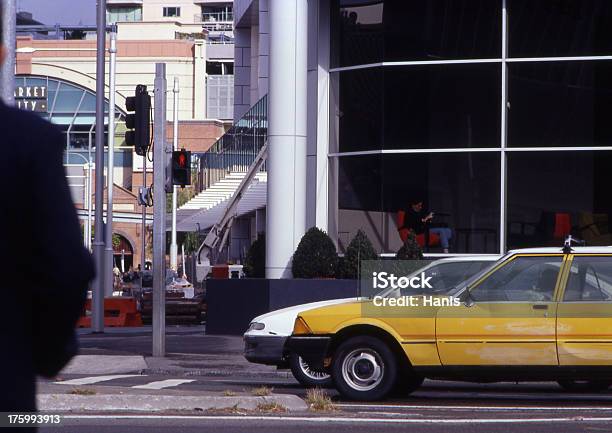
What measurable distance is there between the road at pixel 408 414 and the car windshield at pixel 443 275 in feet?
3.41

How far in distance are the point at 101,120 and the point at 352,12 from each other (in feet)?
18.9

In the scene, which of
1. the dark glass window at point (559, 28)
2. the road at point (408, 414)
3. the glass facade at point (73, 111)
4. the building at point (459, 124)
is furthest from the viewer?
the glass facade at point (73, 111)

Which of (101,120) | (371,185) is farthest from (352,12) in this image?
(101,120)

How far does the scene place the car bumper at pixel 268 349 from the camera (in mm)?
13648

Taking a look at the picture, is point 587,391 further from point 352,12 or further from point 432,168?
point 352,12

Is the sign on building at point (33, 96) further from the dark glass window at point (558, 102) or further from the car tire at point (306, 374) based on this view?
the car tire at point (306, 374)

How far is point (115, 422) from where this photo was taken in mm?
10016

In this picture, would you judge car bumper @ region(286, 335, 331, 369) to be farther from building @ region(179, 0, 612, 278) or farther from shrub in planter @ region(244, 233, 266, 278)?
shrub in planter @ region(244, 233, 266, 278)

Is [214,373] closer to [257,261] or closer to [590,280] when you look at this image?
[590,280]

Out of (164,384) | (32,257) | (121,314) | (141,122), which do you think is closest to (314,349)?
(164,384)

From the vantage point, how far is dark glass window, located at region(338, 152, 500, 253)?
75.3ft

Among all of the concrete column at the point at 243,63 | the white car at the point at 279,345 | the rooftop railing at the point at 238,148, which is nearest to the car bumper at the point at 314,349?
the white car at the point at 279,345

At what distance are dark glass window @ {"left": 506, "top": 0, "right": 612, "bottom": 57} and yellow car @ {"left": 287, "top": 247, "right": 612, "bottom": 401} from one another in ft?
37.1

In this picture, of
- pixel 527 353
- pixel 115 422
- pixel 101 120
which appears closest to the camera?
pixel 115 422
